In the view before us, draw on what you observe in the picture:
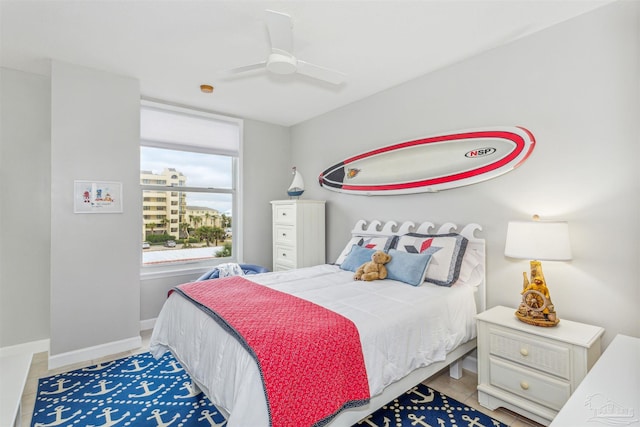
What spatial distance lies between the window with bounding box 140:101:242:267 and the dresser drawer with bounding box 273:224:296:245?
0.59m

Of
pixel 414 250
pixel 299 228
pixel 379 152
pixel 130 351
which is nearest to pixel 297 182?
pixel 299 228

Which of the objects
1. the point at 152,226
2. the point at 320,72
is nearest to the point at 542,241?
the point at 320,72

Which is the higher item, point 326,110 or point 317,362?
point 326,110

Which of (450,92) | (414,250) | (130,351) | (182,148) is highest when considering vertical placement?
(450,92)

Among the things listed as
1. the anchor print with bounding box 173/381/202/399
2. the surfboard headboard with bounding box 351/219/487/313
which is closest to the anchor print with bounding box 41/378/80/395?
the anchor print with bounding box 173/381/202/399

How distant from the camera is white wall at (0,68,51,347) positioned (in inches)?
118

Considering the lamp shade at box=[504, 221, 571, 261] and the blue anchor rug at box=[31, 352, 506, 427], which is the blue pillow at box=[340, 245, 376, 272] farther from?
the lamp shade at box=[504, 221, 571, 261]

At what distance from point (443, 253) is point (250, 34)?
224 cm

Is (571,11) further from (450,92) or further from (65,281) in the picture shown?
(65,281)

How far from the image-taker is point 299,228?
12.6 ft

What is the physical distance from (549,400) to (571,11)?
8.10 feet

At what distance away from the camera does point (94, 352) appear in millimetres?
2957

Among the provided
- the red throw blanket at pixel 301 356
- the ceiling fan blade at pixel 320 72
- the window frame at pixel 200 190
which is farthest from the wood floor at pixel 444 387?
the ceiling fan blade at pixel 320 72

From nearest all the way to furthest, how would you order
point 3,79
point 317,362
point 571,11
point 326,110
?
point 317,362, point 571,11, point 3,79, point 326,110
